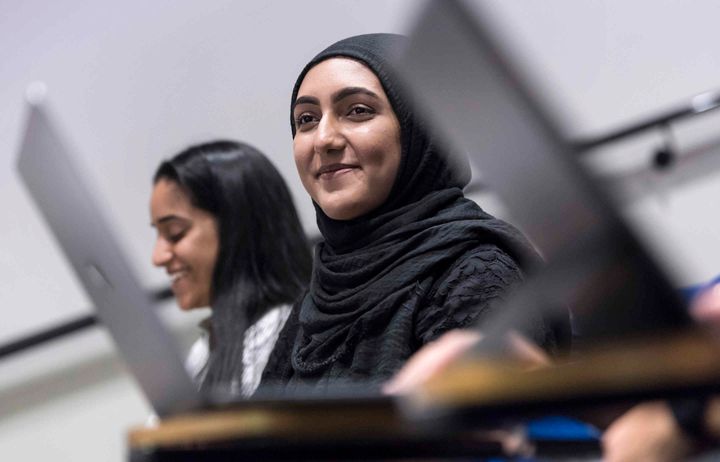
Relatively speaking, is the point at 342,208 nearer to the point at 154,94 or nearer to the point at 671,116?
the point at 671,116

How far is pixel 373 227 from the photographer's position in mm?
919

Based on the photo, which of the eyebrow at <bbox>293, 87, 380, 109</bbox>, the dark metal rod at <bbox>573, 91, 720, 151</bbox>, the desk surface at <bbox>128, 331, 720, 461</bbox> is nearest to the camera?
the desk surface at <bbox>128, 331, 720, 461</bbox>

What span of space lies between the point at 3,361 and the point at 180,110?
0.50 meters

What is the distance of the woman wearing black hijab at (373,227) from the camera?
84cm

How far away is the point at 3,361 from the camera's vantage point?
1676 millimetres

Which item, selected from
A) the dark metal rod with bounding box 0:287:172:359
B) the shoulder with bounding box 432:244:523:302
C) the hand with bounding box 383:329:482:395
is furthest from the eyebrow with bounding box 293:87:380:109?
the dark metal rod with bounding box 0:287:172:359

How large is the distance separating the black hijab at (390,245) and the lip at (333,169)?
46mm

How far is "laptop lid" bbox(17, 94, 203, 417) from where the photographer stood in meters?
0.56

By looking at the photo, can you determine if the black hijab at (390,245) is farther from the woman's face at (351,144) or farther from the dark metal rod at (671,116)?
the dark metal rod at (671,116)

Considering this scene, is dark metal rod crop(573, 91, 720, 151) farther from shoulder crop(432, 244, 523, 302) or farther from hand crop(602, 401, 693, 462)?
hand crop(602, 401, 693, 462)

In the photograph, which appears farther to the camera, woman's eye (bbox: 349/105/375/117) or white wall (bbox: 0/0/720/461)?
white wall (bbox: 0/0/720/461)

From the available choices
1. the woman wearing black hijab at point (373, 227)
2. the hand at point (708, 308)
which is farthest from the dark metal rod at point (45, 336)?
the hand at point (708, 308)

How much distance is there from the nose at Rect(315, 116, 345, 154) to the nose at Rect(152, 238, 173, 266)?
0.42m

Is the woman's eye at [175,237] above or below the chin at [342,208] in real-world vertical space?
above
